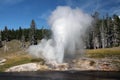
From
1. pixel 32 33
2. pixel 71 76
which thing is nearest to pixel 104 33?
pixel 32 33

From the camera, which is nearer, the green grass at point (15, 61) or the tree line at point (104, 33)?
the green grass at point (15, 61)

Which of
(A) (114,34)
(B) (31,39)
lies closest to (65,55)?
(A) (114,34)

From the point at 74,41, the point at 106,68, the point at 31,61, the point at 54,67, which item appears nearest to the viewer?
the point at 106,68

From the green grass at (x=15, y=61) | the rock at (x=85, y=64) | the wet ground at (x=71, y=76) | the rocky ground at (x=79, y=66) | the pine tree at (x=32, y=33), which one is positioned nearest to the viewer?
the wet ground at (x=71, y=76)

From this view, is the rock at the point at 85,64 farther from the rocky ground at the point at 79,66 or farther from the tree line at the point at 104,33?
the tree line at the point at 104,33

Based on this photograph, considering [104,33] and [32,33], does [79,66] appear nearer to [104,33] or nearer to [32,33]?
[104,33]

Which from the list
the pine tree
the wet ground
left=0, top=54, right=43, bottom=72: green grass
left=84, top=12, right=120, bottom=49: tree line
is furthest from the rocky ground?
the pine tree

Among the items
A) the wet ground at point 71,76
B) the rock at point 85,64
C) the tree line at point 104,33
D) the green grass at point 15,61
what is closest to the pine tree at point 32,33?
the tree line at point 104,33

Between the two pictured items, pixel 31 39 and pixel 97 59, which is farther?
pixel 31 39

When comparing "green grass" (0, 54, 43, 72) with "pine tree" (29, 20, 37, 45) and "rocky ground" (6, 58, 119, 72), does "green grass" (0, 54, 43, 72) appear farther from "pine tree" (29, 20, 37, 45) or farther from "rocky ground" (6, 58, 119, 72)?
"pine tree" (29, 20, 37, 45)

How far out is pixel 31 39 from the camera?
7269 inches

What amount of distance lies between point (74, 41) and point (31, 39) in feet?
230

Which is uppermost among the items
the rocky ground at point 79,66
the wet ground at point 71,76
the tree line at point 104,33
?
the tree line at point 104,33

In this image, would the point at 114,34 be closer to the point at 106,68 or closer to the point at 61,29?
the point at 61,29
